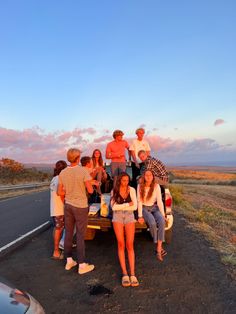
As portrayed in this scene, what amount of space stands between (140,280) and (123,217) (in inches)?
39.4

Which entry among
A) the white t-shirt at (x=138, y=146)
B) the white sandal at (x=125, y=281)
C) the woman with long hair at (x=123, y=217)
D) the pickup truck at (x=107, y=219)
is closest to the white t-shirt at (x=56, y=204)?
the pickup truck at (x=107, y=219)

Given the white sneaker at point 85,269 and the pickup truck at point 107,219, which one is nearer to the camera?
the white sneaker at point 85,269

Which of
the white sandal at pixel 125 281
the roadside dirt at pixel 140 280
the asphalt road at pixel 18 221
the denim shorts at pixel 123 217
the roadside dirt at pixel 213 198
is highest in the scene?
the denim shorts at pixel 123 217

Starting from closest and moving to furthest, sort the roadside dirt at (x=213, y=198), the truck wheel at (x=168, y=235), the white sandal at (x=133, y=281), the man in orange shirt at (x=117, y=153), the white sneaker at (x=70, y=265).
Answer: the white sandal at (x=133, y=281) < the white sneaker at (x=70, y=265) < the truck wheel at (x=168, y=235) < the man in orange shirt at (x=117, y=153) < the roadside dirt at (x=213, y=198)

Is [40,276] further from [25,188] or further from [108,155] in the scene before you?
[25,188]

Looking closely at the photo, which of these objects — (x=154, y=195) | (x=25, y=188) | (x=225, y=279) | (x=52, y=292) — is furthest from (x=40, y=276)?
(x=25, y=188)

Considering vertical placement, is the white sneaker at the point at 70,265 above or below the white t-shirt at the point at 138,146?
below

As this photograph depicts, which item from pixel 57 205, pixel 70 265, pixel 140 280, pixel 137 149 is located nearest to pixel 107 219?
pixel 57 205

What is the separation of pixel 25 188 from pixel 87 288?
24873 millimetres

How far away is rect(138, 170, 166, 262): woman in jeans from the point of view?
6.36m

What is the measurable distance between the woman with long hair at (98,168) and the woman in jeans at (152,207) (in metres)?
1.73

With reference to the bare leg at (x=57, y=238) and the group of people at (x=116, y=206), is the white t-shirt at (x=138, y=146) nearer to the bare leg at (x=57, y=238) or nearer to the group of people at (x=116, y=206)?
the group of people at (x=116, y=206)

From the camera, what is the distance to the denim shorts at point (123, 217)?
18.1ft

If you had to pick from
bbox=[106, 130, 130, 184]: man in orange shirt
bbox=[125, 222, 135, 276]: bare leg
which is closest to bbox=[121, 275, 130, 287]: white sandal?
bbox=[125, 222, 135, 276]: bare leg
